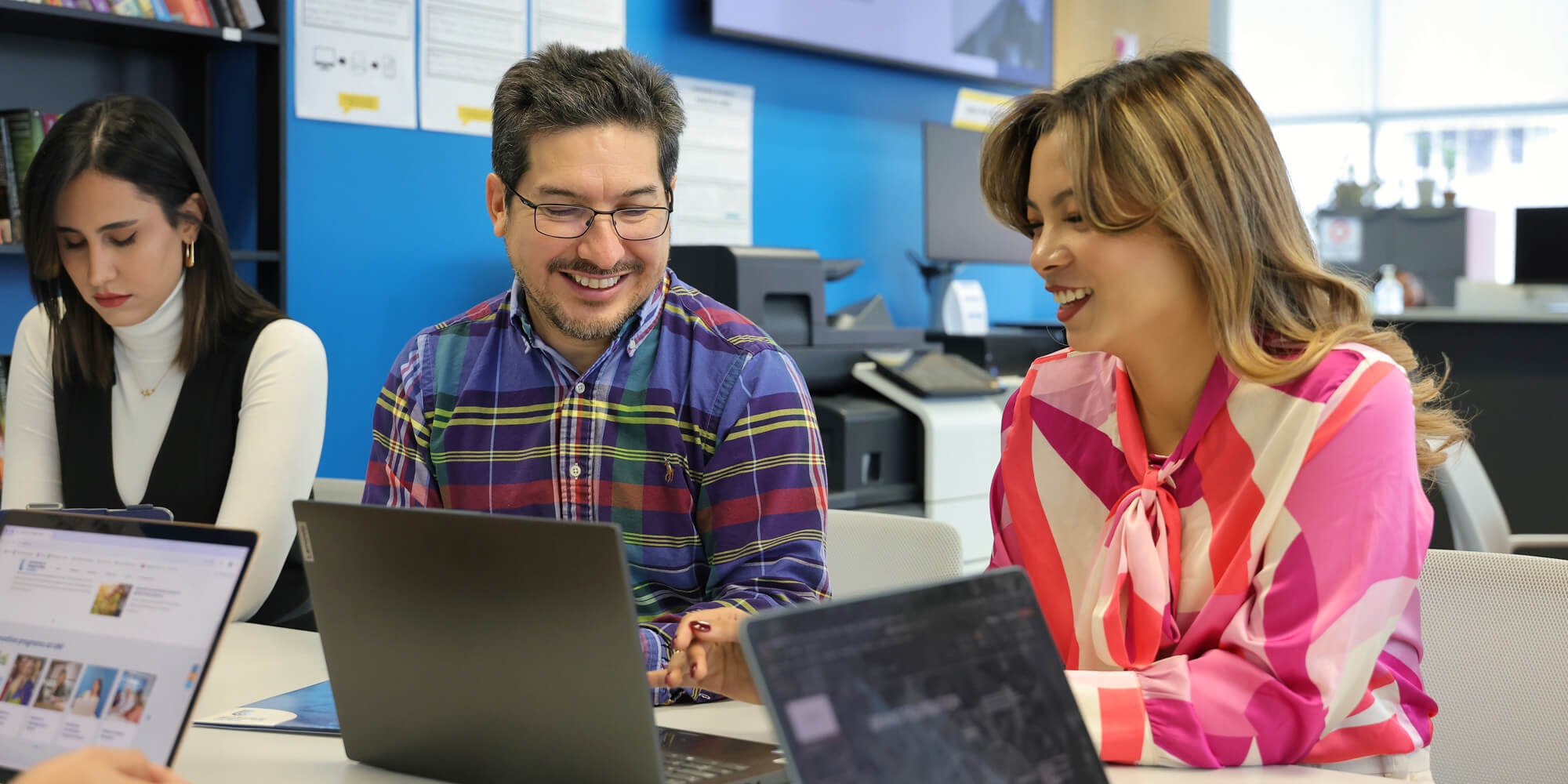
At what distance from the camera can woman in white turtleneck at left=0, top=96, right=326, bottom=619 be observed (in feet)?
6.40

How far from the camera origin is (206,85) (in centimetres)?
294

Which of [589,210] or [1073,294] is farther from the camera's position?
[589,210]

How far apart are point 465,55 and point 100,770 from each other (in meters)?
2.67

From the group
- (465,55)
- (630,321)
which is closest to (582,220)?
(630,321)

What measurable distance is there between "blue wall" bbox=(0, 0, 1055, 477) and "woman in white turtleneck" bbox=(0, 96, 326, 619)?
802 millimetres

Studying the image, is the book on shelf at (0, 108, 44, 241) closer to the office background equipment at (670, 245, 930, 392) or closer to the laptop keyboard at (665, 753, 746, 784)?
the office background equipment at (670, 245, 930, 392)

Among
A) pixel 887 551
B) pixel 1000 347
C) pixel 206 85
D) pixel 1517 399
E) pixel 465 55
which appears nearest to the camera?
pixel 887 551

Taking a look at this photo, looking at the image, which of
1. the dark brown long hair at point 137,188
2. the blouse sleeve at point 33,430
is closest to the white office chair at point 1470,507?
the dark brown long hair at point 137,188

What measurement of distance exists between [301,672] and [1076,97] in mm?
959

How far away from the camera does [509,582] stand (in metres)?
0.89

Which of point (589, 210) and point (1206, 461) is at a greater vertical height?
point (589, 210)

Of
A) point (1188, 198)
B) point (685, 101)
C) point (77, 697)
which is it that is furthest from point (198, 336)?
point (685, 101)

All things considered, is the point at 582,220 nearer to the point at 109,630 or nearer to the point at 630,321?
the point at 630,321

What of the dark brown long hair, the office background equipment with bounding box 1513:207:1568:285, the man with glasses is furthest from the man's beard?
the office background equipment with bounding box 1513:207:1568:285
